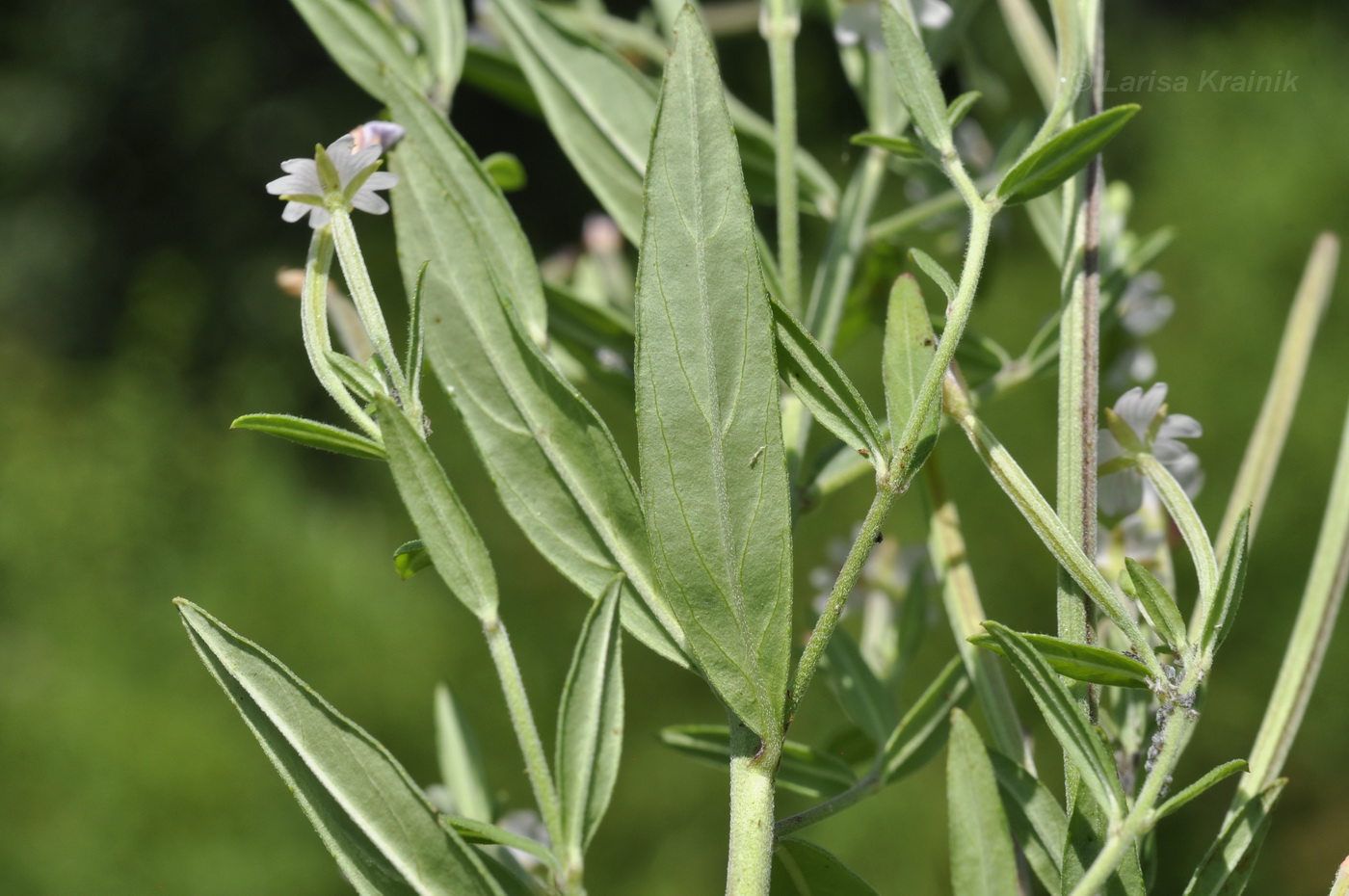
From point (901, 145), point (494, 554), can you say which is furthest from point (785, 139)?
point (494, 554)

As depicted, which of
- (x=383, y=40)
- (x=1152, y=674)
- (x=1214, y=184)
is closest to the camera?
(x=1152, y=674)

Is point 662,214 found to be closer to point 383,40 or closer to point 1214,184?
point 383,40

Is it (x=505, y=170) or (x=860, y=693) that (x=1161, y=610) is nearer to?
(x=860, y=693)

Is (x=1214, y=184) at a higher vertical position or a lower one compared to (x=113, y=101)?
lower

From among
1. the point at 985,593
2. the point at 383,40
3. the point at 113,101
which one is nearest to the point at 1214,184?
the point at 985,593

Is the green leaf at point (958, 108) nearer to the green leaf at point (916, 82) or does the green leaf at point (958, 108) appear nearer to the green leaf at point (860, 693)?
the green leaf at point (916, 82)

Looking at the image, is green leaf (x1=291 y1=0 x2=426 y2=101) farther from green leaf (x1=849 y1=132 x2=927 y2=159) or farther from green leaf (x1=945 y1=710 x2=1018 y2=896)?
green leaf (x1=945 y1=710 x2=1018 y2=896)

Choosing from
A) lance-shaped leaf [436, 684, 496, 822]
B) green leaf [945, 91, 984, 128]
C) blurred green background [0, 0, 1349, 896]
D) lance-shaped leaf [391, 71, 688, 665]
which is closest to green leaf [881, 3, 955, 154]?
green leaf [945, 91, 984, 128]
